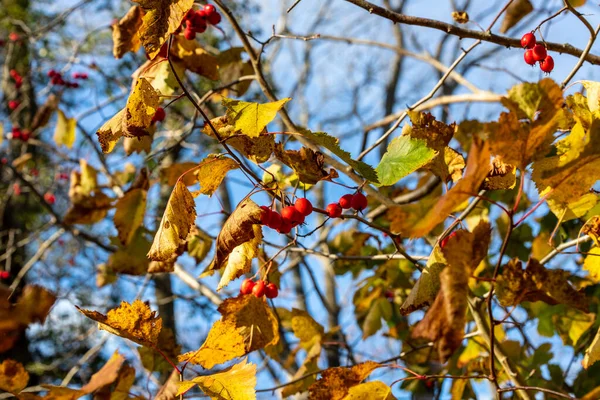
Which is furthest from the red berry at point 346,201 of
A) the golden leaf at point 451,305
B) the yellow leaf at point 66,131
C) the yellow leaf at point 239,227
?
the yellow leaf at point 66,131

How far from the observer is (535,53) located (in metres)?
1.45

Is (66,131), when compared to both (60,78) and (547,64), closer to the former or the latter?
(60,78)

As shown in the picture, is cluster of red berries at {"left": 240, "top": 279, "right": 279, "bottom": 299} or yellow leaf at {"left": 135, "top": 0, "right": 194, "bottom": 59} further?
cluster of red berries at {"left": 240, "top": 279, "right": 279, "bottom": 299}

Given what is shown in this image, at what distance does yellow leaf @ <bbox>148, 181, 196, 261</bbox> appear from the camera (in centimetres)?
117

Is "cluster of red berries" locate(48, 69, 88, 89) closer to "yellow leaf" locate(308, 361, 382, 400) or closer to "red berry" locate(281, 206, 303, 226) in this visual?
"red berry" locate(281, 206, 303, 226)

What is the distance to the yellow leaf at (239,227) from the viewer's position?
40.8 inches

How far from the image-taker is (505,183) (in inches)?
44.8

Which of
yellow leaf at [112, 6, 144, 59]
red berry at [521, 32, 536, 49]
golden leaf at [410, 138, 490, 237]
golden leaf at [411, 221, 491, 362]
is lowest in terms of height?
golden leaf at [411, 221, 491, 362]

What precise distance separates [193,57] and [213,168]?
0.83m

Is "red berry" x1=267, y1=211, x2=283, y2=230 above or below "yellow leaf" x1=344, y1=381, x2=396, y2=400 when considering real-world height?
above

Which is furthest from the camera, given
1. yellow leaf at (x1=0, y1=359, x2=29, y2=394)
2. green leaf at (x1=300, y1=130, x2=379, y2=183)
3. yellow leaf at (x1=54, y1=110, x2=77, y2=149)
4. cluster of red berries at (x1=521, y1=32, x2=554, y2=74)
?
yellow leaf at (x1=54, y1=110, x2=77, y2=149)

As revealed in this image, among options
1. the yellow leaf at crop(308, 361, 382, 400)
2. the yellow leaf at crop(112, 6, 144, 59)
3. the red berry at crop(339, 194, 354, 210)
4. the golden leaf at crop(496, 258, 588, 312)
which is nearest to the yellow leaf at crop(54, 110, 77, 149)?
the yellow leaf at crop(112, 6, 144, 59)

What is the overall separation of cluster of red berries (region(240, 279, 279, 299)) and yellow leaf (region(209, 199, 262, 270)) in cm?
33

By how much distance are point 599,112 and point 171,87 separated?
1.17 meters
